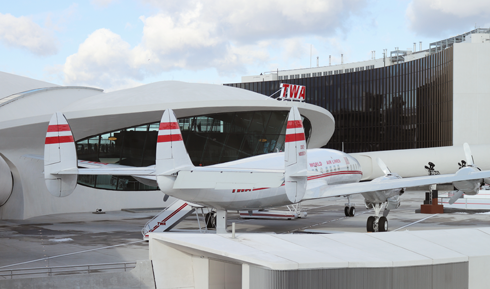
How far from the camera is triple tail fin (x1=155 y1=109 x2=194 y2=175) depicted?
19062 mm

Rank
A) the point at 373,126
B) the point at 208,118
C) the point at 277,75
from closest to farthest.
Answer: the point at 208,118, the point at 373,126, the point at 277,75

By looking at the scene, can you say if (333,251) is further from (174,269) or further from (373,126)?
(373,126)

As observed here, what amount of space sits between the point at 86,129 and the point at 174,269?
23.7 metres

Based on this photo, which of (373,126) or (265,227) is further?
(373,126)

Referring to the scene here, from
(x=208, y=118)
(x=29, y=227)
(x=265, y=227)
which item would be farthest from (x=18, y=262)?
(x=208, y=118)

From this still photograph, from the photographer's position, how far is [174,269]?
16.0 m

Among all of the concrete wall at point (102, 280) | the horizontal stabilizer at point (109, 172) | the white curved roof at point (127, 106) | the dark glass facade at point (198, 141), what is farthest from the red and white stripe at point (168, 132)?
the dark glass facade at point (198, 141)

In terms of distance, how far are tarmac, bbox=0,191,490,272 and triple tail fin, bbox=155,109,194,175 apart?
147 inches

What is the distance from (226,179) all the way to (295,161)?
296 centimetres

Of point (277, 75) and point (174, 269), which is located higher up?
point (277, 75)

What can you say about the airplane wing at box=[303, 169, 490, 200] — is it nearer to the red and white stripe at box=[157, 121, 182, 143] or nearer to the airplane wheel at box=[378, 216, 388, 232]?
the airplane wheel at box=[378, 216, 388, 232]

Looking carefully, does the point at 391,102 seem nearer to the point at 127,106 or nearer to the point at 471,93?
the point at 471,93

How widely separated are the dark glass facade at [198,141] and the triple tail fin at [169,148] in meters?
20.1

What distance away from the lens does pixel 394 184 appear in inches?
956
